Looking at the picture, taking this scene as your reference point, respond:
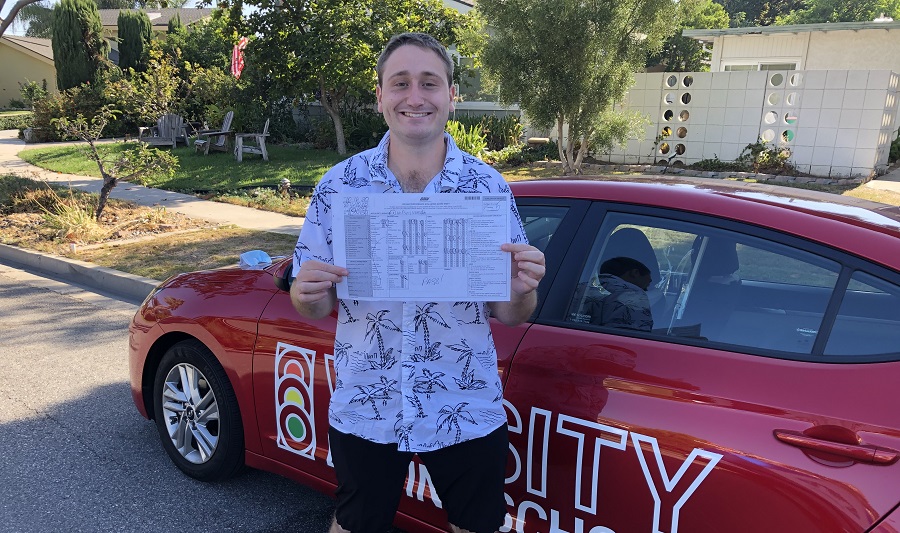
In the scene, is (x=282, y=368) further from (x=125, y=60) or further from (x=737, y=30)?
(x=125, y=60)

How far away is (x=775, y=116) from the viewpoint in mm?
12672

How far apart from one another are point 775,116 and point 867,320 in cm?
1244

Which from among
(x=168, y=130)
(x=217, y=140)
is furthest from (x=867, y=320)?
(x=168, y=130)

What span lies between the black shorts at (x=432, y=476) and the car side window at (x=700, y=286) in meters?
0.60

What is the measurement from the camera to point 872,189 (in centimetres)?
1084

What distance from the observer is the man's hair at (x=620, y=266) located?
230 cm

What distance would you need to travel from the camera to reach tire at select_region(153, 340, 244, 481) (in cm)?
305

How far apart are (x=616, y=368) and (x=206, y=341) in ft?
6.40

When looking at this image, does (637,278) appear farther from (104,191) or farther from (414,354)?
(104,191)

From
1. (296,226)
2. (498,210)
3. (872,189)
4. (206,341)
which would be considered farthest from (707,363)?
(872,189)

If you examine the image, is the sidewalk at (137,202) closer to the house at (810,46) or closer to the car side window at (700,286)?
the car side window at (700,286)

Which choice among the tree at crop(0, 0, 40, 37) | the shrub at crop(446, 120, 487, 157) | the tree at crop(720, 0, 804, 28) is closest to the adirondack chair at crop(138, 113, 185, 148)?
the tree at crop(0, 0, 40, 37)

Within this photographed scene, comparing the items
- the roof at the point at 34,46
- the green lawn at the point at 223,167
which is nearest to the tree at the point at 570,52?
the green lawn at the point at 223,167

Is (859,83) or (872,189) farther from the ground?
(859,83)
